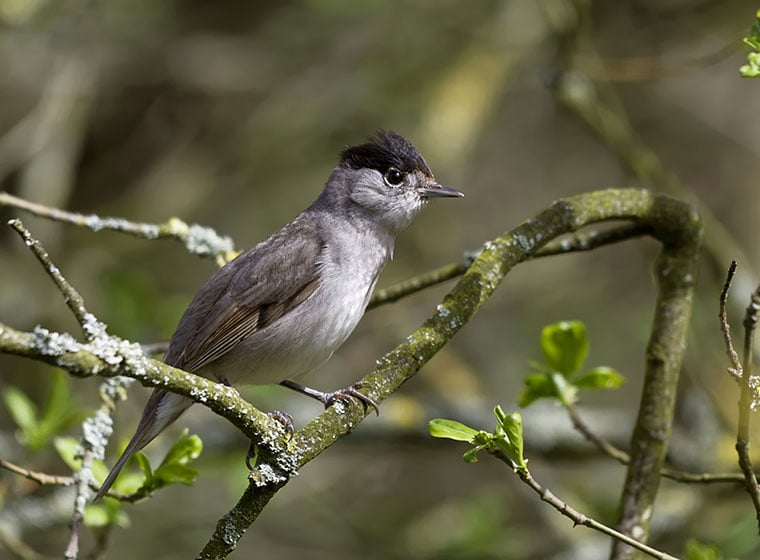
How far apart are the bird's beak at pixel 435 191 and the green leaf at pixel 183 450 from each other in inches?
75.6

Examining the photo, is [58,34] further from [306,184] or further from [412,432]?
[412,432]

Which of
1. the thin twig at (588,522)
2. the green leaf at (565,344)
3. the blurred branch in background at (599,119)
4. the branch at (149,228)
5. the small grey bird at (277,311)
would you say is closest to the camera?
the thin twig at (588,522)

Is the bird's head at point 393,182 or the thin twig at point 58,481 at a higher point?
the bird's head at point 393,182

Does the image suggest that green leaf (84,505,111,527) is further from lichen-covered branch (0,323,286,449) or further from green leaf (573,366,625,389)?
green leaf (573,366,625,389)

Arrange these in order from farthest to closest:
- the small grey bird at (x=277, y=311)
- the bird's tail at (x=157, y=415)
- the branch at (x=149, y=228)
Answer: the small grey bird at (x=277, y=311), the bird's tail at (x=157, y=415), the branch at (x=149, y=228)

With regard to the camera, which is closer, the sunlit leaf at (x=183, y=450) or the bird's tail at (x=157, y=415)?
the sunlit leaf at (x=183, y=450)

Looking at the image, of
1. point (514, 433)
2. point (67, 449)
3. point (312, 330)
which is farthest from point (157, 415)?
point (514, 433)

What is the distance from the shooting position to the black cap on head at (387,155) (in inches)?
179

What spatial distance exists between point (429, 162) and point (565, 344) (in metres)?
2.70

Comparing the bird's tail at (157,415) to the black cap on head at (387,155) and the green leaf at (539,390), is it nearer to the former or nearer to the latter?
the green leaf at (539,390)

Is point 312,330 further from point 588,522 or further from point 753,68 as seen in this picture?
point 753,68

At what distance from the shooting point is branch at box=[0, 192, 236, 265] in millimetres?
3404

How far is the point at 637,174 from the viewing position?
503 cm

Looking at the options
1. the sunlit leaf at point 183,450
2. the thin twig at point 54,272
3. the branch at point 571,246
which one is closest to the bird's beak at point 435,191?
the branch at point 571,246
